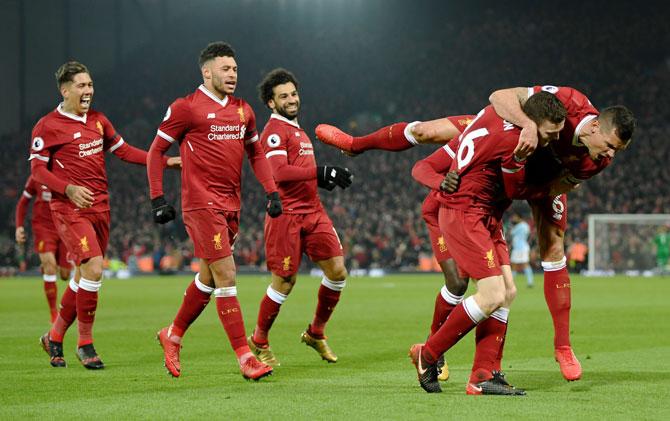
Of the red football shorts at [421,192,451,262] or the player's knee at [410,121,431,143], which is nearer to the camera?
the player's knee at [410,121,431,143]

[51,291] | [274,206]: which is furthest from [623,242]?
[274,206]

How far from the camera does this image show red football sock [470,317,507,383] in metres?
6.85

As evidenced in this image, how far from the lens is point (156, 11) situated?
50.5 m

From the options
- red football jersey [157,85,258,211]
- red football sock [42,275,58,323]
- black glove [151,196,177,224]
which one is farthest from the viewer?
red football sock [42,275,58,323]

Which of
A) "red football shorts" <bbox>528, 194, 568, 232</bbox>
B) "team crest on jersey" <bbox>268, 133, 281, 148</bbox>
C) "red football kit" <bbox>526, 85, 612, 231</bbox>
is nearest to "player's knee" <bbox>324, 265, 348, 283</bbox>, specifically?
"team crest on jersey" <bbox>268, 133, 281, 148</bbox>

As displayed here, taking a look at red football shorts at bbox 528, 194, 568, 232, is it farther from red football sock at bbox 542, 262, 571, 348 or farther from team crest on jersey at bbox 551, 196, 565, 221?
red football sock at bbox 542, 262, 571, 348

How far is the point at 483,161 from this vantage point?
6707 millimetres

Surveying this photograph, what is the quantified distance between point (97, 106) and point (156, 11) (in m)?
6.47

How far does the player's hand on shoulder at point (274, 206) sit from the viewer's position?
7891 millimetres

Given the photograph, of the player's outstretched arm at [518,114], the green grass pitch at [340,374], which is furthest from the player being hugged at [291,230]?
the player's outstretched arm at [518,114]

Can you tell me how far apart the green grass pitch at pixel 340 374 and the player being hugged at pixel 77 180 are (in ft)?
1.62

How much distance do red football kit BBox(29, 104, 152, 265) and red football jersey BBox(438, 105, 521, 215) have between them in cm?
361

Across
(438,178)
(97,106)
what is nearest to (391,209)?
(97,106)

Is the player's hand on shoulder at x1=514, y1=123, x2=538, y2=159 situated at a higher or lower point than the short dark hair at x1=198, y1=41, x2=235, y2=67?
lower
